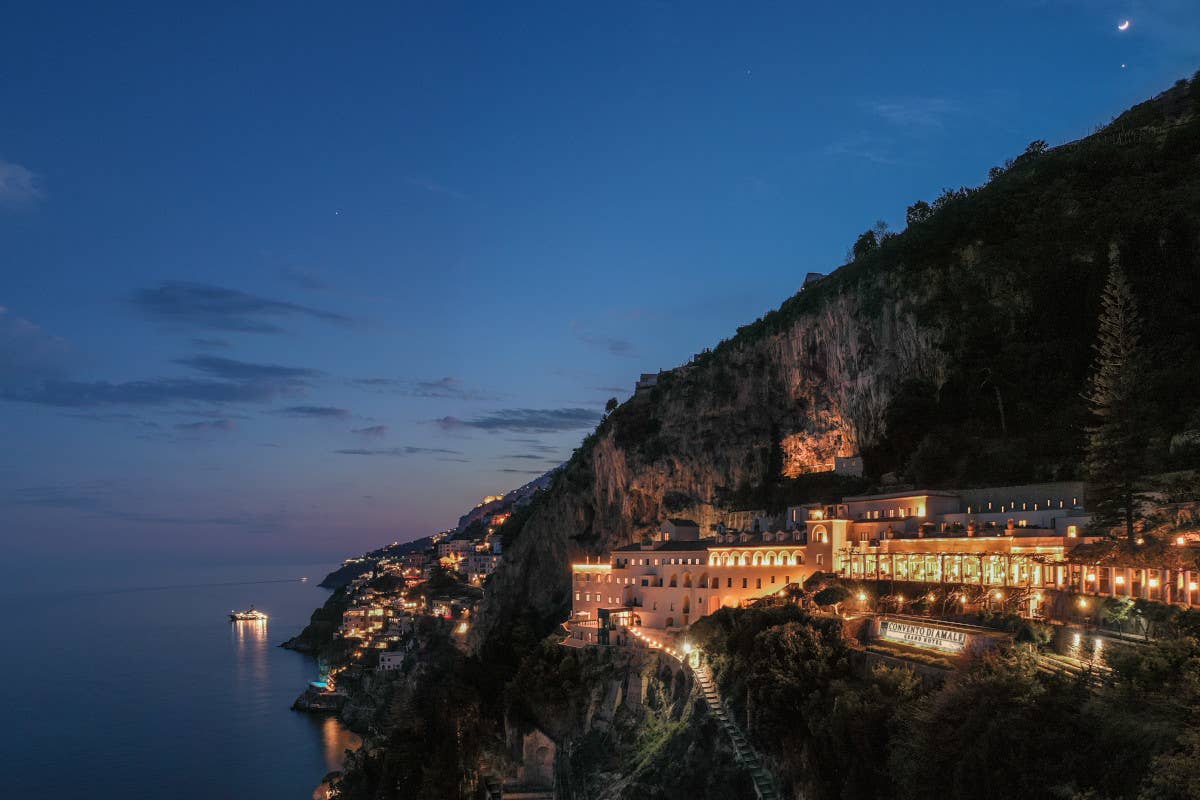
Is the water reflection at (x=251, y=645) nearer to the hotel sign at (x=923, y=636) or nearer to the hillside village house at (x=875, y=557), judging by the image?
the hillside village house at (x=875, y=557)

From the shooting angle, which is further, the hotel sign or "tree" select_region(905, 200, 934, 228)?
"tree" select_region(905, 200, 934, 228)

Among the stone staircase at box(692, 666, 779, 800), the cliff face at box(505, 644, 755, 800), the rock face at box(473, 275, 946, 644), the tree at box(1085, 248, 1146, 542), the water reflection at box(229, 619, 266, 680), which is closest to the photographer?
the stone staircase at box(692, 666, 779, 800)

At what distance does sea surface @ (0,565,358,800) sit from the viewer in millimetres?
52094

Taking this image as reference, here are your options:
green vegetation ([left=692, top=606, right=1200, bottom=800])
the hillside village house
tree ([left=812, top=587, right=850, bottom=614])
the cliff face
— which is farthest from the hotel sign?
the cliff face

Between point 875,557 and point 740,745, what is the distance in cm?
1198

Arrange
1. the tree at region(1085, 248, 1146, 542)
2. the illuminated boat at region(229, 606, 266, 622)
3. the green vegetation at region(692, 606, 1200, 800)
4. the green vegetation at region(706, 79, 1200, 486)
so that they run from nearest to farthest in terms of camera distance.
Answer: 1. the green vegetation at region(692, 606, 1200, 800)
2. the tree at region(1085, 248, 1146, 542)
3. the green vegetation at region(706, 79, 1200, 486)
4. the illuminated boat at region(229, 606, 266, 622)

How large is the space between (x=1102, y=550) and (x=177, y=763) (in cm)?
5083

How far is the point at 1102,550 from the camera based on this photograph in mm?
26391

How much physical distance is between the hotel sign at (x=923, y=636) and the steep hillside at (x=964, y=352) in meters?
13.9

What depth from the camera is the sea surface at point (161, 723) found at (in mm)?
52094

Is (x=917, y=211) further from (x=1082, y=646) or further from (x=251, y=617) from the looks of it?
(x=251, y=617)

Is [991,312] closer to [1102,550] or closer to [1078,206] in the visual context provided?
[1078,206]

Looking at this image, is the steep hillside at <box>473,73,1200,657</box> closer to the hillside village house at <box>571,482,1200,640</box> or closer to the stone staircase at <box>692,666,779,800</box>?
the hillside village house at <box>571,482,1200,640</box>

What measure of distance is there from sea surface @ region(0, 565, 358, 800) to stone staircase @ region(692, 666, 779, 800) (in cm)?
3029
